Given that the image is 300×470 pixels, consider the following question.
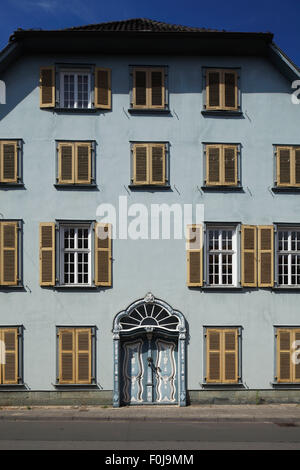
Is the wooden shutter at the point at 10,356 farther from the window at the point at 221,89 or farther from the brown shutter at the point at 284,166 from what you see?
the brown shutter at the point at 284,166

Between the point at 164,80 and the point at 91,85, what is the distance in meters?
2.35

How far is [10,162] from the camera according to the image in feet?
55.7

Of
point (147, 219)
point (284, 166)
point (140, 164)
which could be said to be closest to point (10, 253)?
point (147, 219)

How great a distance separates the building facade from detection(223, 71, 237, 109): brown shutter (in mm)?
46

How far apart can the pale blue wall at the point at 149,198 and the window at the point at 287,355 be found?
0.84 feet

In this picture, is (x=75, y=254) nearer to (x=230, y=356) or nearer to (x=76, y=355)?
(x=76, y=355)

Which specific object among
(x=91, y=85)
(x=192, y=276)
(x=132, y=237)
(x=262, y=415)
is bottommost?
(x=262, y=415)

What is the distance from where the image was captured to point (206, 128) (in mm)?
17453

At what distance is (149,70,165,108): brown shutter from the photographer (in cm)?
1731

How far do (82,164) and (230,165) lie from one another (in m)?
4.72
